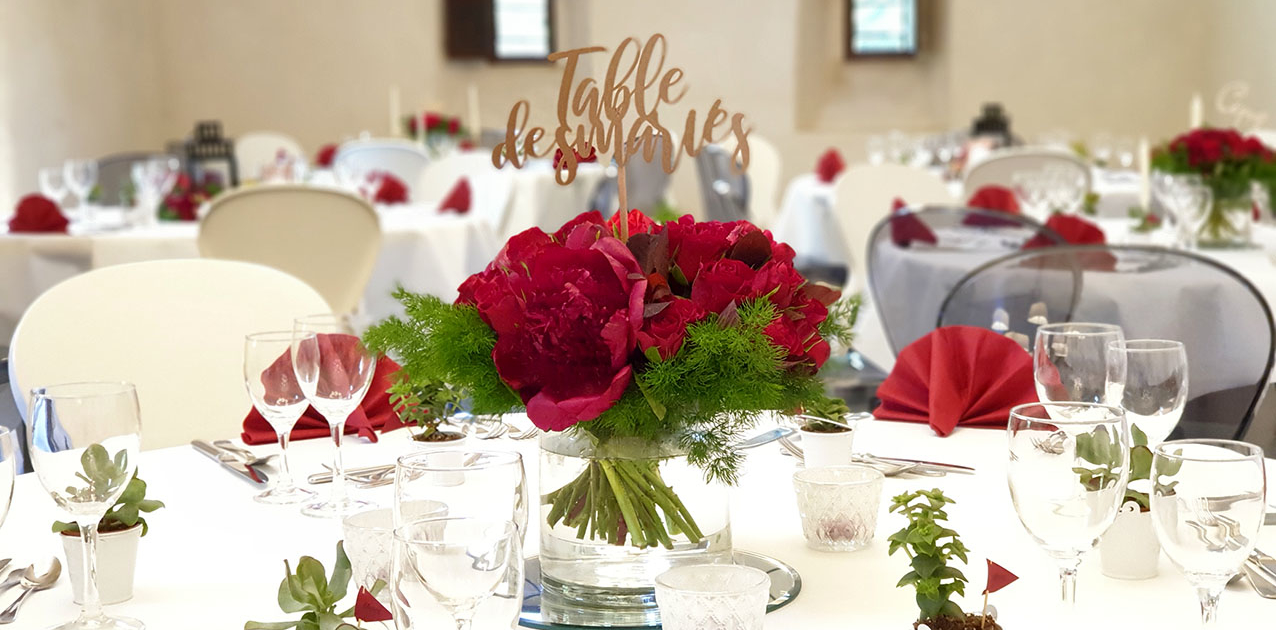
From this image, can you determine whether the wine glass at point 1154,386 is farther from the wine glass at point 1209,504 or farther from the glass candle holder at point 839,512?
the wine glass at point 1209,504

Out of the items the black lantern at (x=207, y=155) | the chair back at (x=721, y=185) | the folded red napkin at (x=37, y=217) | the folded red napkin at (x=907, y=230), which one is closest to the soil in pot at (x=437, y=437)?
the folded red napkin at (x=907, y=230)

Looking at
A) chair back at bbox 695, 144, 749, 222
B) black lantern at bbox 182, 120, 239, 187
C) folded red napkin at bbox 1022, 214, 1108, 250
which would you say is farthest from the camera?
chair back at bbox 695, 144, 749, 222

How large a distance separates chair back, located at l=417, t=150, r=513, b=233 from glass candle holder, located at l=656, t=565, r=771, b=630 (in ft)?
14.8

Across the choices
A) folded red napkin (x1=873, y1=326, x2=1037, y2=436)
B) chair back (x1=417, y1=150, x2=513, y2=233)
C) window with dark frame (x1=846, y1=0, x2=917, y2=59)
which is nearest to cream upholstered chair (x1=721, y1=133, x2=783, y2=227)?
chair back (x1=417, y1=150, x2=513, y2=233)

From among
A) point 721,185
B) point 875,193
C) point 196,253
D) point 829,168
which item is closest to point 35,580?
point 196,253

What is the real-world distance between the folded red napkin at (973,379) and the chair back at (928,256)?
1143 millimetres

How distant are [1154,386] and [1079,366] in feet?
0.26

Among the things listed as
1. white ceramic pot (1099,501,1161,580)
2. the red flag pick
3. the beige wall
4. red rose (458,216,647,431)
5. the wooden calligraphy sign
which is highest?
the beige wall

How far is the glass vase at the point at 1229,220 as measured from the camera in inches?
125

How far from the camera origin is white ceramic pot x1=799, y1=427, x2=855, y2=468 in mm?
1338

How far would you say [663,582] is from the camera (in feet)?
3.00

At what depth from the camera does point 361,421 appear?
5.23 ft

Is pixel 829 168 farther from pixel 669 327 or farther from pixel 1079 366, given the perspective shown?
pixel 669 327

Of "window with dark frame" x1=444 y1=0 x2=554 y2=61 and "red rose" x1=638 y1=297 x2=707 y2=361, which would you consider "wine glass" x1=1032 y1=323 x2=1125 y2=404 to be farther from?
"window with dark frame" x1=444 y1=0 x2=554 y2=61
